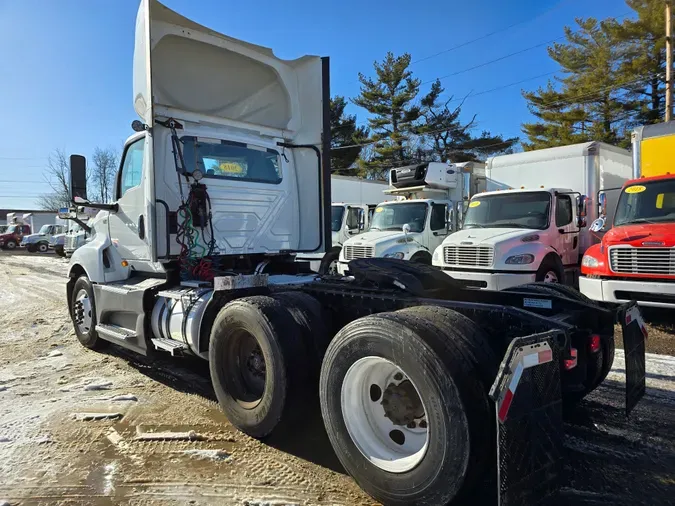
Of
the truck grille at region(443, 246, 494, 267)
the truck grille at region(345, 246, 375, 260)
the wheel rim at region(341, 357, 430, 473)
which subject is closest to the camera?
the wheel rim at region(341, 357, 430, 473)

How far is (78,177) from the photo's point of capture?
236 inches

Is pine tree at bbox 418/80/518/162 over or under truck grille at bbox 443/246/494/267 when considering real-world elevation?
over

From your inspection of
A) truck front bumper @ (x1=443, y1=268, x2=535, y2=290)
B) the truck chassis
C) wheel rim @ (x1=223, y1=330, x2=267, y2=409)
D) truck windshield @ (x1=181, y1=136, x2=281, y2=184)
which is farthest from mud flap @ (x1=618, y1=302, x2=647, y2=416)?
truck front bumper @ (x1=443, y1=268, x2=535, y2=290)

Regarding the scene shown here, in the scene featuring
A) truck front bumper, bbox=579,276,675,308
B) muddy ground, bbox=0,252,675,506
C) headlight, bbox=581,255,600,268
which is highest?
headlight, bbox=581,255,600,268

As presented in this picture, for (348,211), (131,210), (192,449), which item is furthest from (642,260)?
(348,211)

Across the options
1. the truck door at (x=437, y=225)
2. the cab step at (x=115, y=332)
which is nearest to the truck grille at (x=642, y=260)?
the truck door at (x=437, y=225)

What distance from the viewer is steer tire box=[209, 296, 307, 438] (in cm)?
372

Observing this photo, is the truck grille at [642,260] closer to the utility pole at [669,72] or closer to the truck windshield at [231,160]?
the truck windshield at [231,160]

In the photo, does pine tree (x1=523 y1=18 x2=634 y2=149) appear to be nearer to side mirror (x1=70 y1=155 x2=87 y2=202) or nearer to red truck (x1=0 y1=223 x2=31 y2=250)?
side mirror (x1=70 y1=155 x2=87 y2=202)

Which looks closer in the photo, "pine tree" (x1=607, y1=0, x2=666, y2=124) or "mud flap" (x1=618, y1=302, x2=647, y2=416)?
"mud flap" (x1=618, y1=302, x2=647, y2=416)

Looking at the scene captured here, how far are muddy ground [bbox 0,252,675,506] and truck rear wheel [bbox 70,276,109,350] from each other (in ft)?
2.92

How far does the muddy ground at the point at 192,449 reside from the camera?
3.23m

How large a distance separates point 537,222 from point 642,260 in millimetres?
2508

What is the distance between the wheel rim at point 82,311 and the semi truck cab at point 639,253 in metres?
7.31
